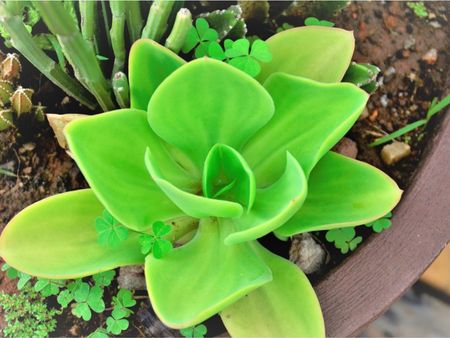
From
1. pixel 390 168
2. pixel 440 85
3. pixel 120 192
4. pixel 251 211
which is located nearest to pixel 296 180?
pixel 251 211

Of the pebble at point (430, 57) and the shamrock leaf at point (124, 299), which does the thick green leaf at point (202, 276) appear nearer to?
the shamrock leaf at point (124, 299)

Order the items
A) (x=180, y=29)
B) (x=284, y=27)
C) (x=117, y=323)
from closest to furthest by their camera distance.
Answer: (x=180, y=29) → (x=117, y=323) → (x=284, y=27)

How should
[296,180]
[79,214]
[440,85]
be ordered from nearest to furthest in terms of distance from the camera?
[296,180] → [79,214] → [440,85]

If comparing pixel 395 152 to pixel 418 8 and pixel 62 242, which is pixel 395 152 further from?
pixel 62 242

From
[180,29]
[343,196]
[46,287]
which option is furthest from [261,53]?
[46,287]

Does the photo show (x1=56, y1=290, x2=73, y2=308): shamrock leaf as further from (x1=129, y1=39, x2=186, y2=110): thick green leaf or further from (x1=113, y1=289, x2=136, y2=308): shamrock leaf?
(x1=129, y1=39, x2=186, y2=110): thick green leaf

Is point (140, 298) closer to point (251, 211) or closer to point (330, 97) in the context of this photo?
point (251, 211)

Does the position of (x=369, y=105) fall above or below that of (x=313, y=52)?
below
